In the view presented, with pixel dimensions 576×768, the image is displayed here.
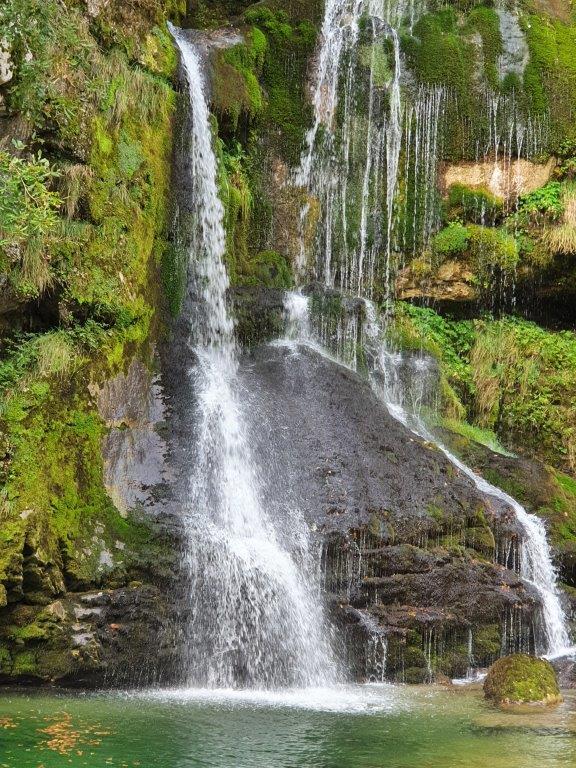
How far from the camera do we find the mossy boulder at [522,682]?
7258 mm

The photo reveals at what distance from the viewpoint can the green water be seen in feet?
16.4

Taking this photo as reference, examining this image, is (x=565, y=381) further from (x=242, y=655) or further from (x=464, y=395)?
(x=242, y=655)

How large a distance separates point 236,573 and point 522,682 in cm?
289

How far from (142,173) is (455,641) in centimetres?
708

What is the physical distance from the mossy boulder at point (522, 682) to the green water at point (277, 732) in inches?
6.5

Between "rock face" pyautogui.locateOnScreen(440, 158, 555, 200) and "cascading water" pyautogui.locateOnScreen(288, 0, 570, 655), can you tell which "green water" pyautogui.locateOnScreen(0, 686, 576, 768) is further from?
"rock face" pyautogui.locateOnScreen(440, 158, 555, 200)

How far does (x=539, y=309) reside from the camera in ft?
54.5

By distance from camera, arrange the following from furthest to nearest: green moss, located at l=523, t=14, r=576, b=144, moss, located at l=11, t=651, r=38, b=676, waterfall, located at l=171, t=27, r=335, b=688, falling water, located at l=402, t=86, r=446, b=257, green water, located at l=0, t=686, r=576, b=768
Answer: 1. green moss, located at l=523, t=14, r=576, b=144
2. falling water, located at l=402, t=86, r=446, b=257
3. waterfall, located at l=171, t=27, r=335, b=688
4. moss, located at l=11, t=651, r=38, b=676
5. green water, located at l=0, t=686, r=576, b=768

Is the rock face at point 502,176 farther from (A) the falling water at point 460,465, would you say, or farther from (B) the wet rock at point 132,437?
(B) the wet rock at point 132,437

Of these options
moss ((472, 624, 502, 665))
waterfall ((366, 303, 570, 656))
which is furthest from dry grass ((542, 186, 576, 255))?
moss ((472, 624, 502, 665))

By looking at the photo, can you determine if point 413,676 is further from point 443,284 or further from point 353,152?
point 353,152

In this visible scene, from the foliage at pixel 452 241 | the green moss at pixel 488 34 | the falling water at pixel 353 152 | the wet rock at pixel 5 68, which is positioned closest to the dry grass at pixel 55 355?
the wet rock at pixel 5 68

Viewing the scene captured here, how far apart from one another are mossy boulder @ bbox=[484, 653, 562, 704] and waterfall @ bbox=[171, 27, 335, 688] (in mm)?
1632

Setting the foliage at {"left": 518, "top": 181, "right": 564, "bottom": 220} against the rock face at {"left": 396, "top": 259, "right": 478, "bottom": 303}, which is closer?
the foliage at {"left": 518, "top": 181, "right": 564, "bottom": 220}
